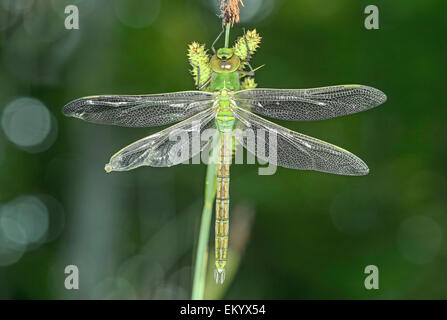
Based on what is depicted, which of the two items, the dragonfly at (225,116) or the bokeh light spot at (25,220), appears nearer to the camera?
the dragonfly at (225,116)

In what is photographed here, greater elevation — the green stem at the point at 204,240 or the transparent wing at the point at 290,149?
the transparent wing at the point at 290,149

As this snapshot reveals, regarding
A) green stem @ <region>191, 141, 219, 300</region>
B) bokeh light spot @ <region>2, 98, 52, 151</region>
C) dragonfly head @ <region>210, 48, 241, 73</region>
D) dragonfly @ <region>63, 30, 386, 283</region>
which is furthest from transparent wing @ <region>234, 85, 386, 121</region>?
bokeh light spot @ <region>2, 98, 52, 151</region>

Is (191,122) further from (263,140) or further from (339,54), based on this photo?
(339,54)

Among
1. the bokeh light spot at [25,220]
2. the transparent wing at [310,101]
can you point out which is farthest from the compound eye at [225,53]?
the bokeh light spot at [25,220]

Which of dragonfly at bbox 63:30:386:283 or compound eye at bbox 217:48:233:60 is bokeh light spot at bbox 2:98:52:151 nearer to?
dragonfly at bbox 63:30:386:283

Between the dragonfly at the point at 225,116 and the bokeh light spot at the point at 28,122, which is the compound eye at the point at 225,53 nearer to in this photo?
the dragonfly at the point at 225,116

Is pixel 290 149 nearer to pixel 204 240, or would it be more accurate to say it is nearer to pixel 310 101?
pixel 310 101

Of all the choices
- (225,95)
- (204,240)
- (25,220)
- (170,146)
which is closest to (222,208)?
(204,240)

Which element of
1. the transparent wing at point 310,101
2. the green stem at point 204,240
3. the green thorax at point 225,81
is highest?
the green thorax at point 225,81
